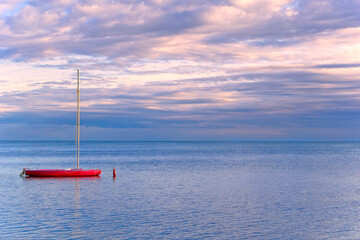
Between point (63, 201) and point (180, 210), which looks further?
point (63, 201)

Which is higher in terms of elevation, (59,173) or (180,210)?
(59,173)

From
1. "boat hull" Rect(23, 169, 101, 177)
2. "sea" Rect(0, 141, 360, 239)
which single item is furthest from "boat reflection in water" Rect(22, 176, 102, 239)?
"boat hull" Rect(23, 169, 101, 177)

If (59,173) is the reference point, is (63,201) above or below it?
below

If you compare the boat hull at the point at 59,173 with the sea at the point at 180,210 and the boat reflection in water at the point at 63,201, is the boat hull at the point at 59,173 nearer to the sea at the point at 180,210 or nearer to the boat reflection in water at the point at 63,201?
the boat reflection in water at the point at 63,201

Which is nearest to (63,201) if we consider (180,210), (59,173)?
(180,210)

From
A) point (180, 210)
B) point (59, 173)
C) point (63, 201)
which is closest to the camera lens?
point (180, 210)

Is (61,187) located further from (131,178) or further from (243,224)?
(243,224)

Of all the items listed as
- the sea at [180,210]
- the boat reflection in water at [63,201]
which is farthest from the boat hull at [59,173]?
the sea at [180,210]

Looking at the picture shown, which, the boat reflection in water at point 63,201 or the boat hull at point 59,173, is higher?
the boat hull at point 59,173

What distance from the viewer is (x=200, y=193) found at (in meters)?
48.9

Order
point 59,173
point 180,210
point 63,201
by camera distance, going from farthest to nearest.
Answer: point 59,173 < point 63,201 < point 180,210

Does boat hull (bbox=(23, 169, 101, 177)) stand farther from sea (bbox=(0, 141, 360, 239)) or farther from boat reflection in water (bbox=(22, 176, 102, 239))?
sea (bbox=(0, 141, 360, 239))

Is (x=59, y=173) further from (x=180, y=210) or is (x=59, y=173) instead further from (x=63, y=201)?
(x=180, y=210)

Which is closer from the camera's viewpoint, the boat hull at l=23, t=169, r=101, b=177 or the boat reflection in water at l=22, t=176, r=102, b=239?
the boat reflection in water at l=22, t=176, r=102, b=239
